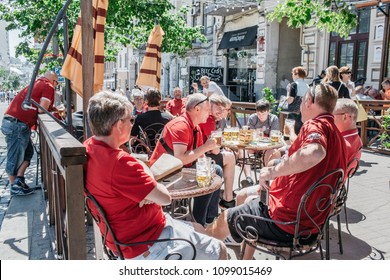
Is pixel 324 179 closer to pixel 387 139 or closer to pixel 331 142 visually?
pixel 331 142

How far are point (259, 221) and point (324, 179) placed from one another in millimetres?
529

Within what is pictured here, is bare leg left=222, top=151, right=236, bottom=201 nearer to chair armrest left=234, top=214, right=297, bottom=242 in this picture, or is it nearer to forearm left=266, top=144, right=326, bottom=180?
chair armrest left=234, top=214, right=297, bottom=242

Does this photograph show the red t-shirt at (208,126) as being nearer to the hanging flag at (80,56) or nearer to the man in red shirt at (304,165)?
the hanging flag at (80,56)

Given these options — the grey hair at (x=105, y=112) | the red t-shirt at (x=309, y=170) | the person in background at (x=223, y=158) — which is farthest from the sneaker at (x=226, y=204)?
the grey hair at (x=105, y=112)

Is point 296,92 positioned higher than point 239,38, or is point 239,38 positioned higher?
point 239,38

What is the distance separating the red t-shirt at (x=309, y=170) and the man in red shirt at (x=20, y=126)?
376 centimetres

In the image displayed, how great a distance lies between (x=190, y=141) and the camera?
369cm

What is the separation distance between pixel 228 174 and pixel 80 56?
2183 millimetres

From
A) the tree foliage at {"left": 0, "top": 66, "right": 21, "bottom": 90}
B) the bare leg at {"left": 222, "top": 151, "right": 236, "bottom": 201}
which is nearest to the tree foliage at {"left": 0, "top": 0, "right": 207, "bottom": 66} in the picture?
the bare leg at {"left": 222, "top": 151, "right": 236, "bottom": 201}

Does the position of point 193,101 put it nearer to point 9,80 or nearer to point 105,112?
point 105,112

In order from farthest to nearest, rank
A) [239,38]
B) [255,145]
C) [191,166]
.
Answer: [239,38] < [255,145] < [191,166]

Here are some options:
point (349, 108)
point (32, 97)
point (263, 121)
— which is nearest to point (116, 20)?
point (32, 97)

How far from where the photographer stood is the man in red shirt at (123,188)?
6.60ft

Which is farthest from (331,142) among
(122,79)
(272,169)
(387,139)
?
(122,79)
